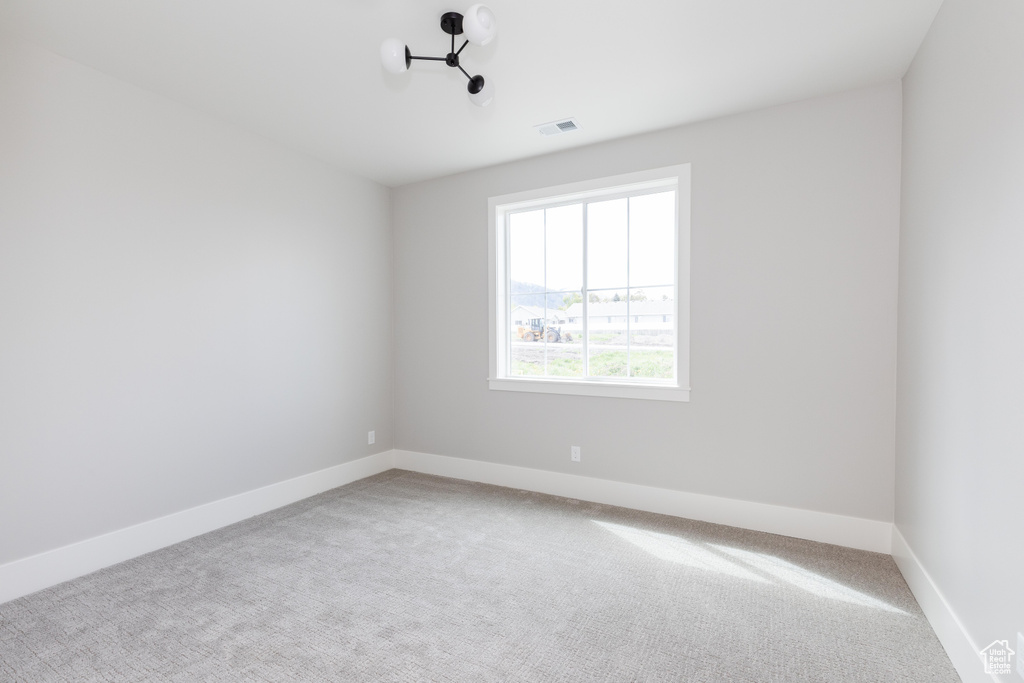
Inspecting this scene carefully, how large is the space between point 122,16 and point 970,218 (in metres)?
3.70

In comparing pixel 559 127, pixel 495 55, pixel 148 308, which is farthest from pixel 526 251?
pixel 148 308

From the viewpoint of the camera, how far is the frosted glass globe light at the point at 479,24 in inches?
72.8

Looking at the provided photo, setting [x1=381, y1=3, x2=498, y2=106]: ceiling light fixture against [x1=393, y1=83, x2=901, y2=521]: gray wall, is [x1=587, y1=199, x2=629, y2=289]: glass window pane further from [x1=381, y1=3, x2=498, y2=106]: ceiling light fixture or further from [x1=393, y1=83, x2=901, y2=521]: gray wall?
[x1=381, y1=3, x2=498, y2=106]: ceiling light fixture

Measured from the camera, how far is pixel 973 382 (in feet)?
5.90

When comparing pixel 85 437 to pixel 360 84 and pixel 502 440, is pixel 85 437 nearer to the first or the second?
pixel 360 84

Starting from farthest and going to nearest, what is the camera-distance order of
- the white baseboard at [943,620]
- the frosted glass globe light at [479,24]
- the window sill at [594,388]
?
the window sill at [594,388], the frosted glass globe light at [479,24], the white baseboard at [943,620]

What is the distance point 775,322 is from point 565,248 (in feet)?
5.47

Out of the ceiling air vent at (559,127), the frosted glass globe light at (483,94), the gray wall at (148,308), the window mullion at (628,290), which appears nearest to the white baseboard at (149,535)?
the gray wall at (148,308)

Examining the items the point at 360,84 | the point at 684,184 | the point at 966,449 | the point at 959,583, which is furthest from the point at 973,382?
the point at 360,84

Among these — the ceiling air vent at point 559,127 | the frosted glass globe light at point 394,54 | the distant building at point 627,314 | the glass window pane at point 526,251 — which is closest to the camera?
the frosted glass globe light at point 394,54

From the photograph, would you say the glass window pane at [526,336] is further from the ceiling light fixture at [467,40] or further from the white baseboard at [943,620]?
the white baseboard at [943,620]

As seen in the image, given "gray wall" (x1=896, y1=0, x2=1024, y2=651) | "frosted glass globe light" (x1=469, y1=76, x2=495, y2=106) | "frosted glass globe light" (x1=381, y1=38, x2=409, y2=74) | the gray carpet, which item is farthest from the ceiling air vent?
the gray carpet

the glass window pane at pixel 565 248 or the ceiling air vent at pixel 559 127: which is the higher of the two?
the ceiling air vent at pixel 559 127

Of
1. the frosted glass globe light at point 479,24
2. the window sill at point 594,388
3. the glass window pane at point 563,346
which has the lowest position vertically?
the window sill at point 594,388
